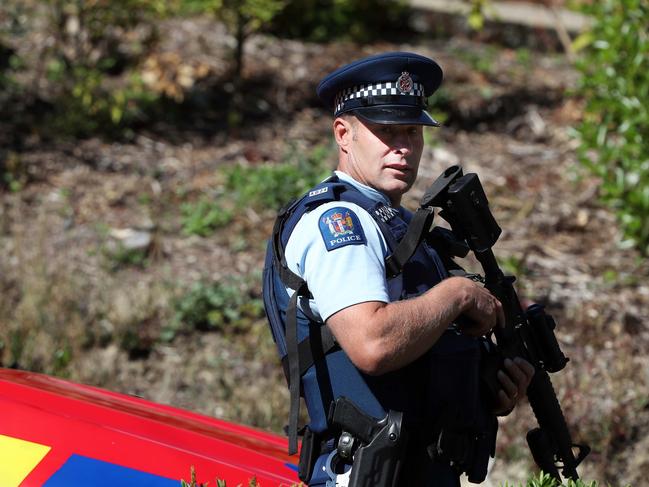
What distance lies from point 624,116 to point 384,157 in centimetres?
392

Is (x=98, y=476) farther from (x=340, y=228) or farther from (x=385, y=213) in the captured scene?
(x=385, y=213)

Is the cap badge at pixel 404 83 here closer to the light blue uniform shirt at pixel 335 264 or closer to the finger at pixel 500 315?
the light blue uniform shirt at pixel 335 264

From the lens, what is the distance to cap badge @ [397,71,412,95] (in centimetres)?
280

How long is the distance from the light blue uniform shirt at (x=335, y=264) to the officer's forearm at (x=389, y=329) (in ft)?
0.11

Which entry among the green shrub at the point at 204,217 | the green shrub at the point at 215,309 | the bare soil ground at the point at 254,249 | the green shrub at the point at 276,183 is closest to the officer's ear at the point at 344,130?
the bare soil ground at the point at 254,249

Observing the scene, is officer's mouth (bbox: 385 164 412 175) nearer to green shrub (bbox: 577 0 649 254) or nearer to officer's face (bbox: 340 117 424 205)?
officer's face (bbox: 340 117 424 205)

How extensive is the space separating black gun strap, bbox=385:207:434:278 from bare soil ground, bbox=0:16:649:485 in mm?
2303

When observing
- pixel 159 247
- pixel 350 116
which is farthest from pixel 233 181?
pixel 350 116

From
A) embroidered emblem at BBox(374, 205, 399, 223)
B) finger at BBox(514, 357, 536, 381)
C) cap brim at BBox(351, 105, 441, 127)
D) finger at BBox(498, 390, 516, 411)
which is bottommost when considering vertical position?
finger at BBox(498, 390, 516, 411)

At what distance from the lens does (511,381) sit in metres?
2.73

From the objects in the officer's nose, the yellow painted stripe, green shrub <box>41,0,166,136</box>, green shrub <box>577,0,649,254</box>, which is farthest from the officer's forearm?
green shrub <box>41,0,166,136</box>

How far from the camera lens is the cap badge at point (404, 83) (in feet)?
9.18

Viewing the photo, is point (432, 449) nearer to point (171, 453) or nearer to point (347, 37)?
point (171, 453)

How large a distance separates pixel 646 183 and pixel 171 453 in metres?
4.23
